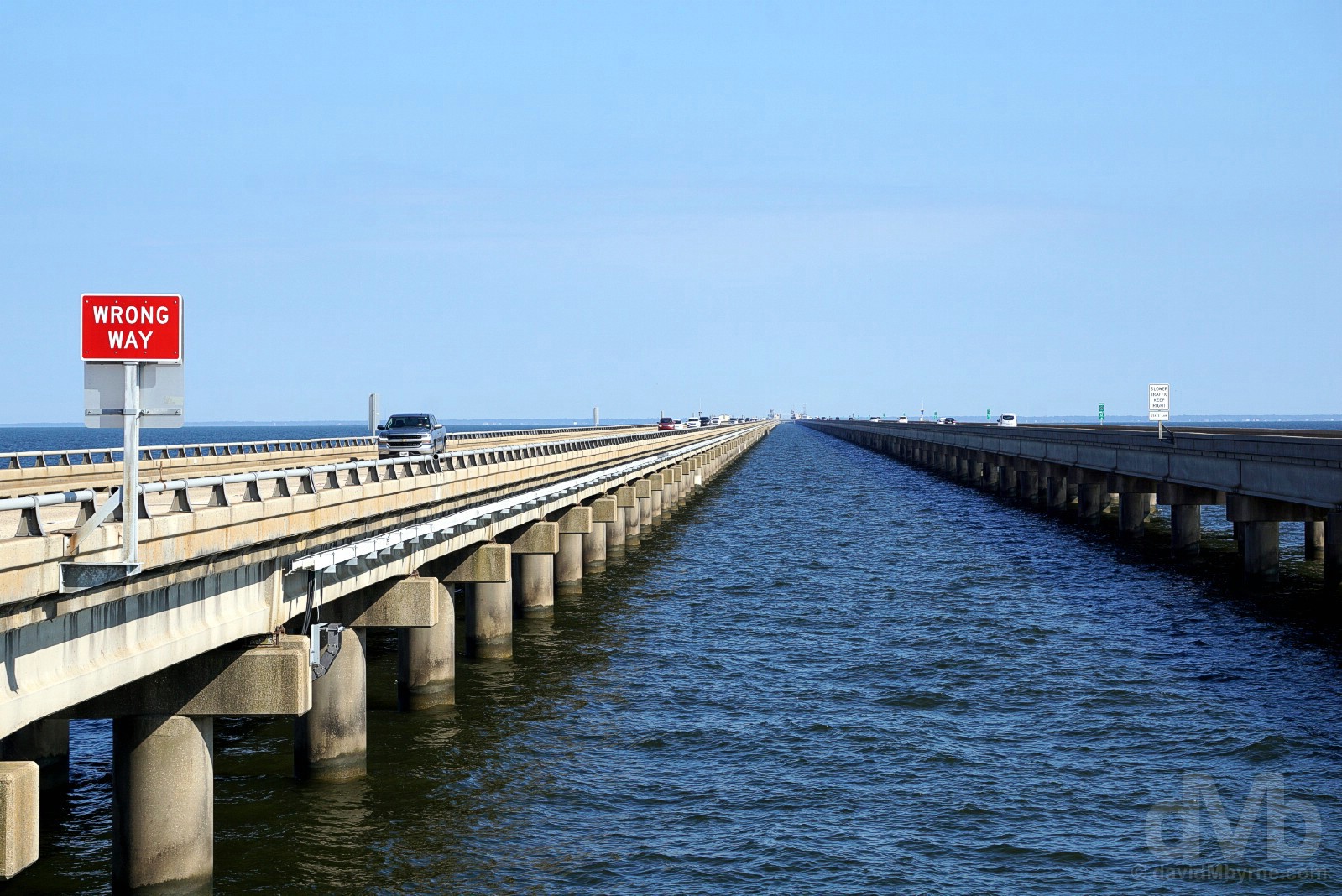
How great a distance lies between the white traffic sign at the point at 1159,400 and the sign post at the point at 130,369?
41216 mm

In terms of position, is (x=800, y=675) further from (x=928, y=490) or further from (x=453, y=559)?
(x=928, y=490)

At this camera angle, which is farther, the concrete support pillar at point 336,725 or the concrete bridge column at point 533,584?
the concrete bridge column at point 533,584

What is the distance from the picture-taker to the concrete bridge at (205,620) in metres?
10.3

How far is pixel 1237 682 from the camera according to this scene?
24406 mm

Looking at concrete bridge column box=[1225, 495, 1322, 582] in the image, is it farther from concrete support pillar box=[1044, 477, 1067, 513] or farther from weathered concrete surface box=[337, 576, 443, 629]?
concrete support pillar box=[1044, 477, 1067, 513]

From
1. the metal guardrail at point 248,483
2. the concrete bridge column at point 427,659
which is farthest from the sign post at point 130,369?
the concrete bridge column at point 427,659

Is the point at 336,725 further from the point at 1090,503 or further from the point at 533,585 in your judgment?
the point at 1090,503

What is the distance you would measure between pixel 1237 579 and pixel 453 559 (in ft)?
81.2

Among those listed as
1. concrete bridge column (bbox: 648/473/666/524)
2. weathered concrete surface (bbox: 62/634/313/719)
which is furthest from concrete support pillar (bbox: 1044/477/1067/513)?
weathered concrete surface (bbox: 62/634/313/719)

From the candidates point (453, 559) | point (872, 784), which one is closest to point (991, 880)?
point (872, 784)

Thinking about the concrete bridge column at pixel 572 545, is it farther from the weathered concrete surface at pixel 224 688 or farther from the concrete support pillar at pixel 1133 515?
the concrete support pillar at pixel 1133 515

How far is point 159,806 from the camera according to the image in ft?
42.7

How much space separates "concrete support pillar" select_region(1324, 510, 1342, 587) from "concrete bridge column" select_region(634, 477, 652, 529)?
2854 centimetres

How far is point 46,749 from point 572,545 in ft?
73.1
